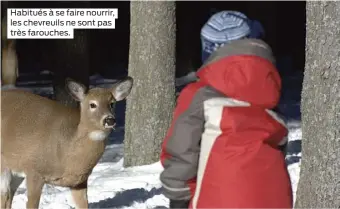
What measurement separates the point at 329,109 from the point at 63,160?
2237mm

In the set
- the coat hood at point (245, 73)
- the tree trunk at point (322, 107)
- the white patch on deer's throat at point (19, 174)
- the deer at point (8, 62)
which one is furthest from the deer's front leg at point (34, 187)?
the deer at point (8, 62)

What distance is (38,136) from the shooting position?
6969mm

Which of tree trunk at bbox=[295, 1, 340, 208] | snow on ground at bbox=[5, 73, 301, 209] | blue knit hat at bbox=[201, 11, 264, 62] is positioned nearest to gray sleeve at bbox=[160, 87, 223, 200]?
blue knit hat at bbox=[201, 11, 264, 62]

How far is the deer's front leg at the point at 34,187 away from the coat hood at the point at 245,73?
10.8 ft

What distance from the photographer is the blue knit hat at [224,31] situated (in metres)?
3.88

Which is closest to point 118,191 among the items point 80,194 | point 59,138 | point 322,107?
point 80,194

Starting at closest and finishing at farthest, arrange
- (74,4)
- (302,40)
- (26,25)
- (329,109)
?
(329,109)
(26,25)
(74,4)
(302,40)

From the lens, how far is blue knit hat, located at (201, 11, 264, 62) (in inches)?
153

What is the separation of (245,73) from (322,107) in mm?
1970

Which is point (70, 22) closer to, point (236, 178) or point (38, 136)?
point (38, 136)

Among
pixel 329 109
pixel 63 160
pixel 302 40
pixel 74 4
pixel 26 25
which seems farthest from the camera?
pixel 302 40

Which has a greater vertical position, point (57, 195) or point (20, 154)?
point (20, 154)

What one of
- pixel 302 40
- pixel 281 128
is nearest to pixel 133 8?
pixel 281 128

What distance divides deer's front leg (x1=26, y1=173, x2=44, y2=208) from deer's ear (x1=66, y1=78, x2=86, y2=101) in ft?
2.27
